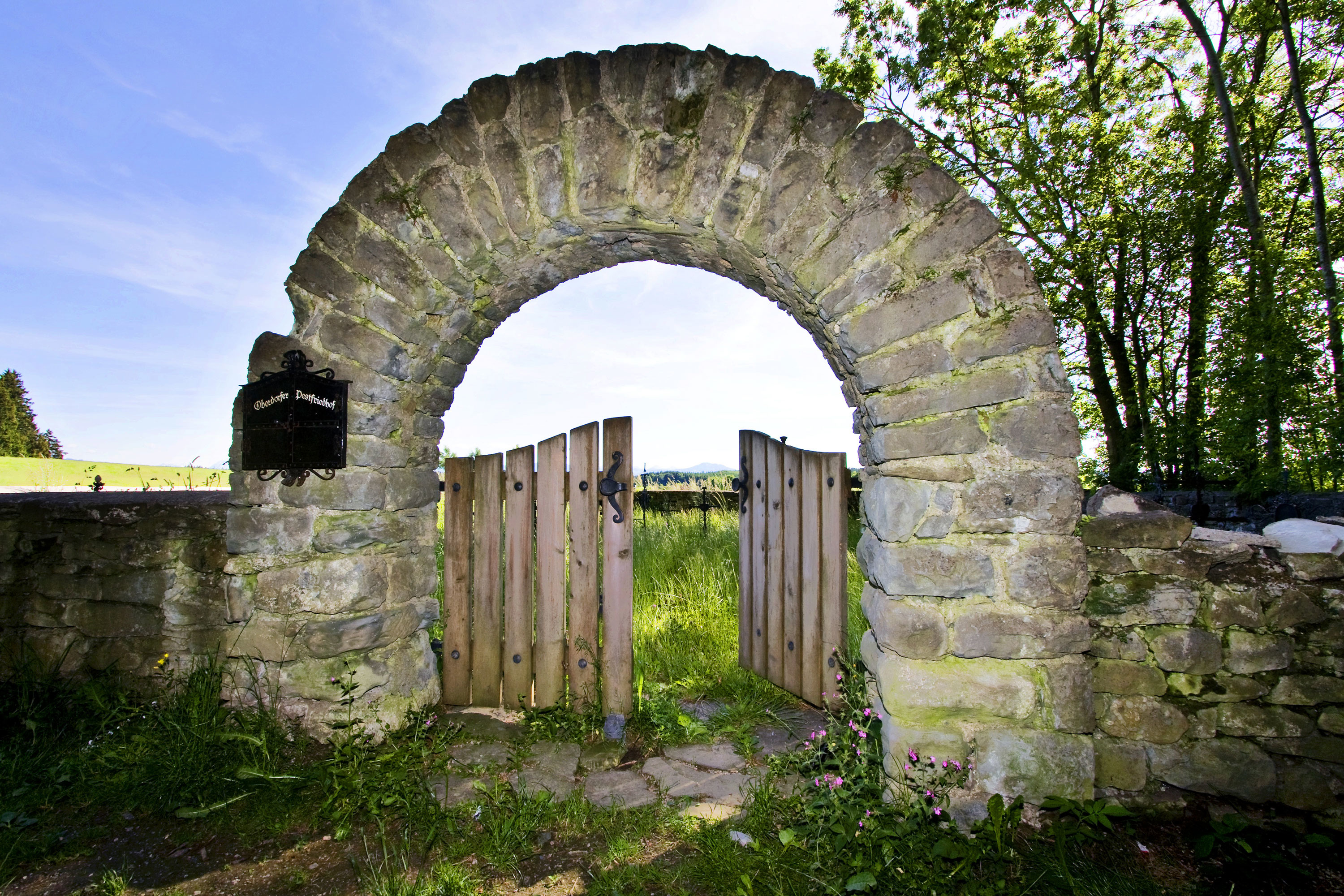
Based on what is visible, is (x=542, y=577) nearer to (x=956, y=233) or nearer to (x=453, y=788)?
(x=453, y=788)

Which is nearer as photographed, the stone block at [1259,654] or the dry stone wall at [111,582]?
the stone block at [1259,654]

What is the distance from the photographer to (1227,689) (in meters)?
2.44

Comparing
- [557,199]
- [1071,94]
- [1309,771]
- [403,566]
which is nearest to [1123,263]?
[1071,94]

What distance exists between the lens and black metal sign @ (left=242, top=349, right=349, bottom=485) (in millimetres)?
2850

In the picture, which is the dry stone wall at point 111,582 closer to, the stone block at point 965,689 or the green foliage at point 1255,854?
the stone block at point 965,689

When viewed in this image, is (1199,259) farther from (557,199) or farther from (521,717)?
(521,717)

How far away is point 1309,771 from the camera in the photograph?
241 cm

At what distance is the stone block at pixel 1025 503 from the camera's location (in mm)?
2361

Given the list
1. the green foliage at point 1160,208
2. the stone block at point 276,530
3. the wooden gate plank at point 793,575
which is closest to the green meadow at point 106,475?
the stone block at point 276,530

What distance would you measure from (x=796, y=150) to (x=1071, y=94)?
1221 centimetres

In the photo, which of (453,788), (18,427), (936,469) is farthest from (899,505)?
(18,427)

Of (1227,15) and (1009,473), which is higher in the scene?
(1227,15)

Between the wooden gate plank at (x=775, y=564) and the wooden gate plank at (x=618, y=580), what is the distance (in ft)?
3.01

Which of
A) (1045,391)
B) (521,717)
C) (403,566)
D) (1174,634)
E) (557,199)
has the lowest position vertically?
(521,717)
